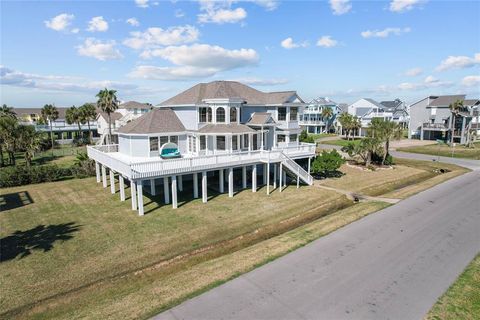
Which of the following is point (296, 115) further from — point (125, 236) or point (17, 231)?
point (17, 231)

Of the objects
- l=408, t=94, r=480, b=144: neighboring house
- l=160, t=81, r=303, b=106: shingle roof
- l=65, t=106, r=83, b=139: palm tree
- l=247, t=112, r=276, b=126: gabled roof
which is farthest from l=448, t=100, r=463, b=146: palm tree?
l=65, t=106, r=83, b=139: palm tree

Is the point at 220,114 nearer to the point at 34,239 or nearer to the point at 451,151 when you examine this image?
the point at 34,239

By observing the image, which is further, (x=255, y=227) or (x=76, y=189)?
(x=76, y=189)

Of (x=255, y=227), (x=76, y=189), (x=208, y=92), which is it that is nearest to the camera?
(x=255, y=227)

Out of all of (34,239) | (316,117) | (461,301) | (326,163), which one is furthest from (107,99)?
(316,117)

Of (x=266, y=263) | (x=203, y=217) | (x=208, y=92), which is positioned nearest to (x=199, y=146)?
(x=208, y=92)

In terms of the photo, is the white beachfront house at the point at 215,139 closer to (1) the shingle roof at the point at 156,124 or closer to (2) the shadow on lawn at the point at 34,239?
(1) the shingle roof at the point at 156,124

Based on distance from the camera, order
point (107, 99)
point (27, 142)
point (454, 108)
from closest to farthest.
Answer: point (27, 142)
point (107, 99)
point (454, 108)
